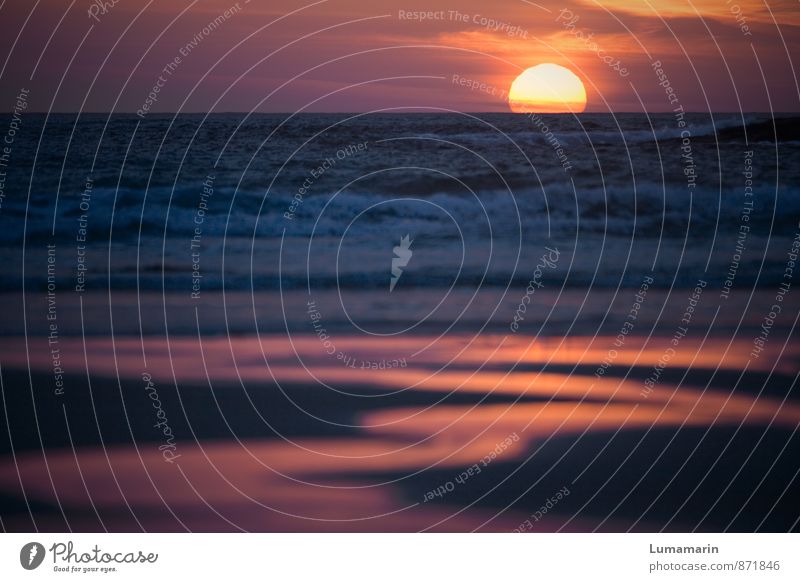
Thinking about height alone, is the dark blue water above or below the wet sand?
above

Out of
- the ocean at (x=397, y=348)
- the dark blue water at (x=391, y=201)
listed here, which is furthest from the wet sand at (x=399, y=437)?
the dark blue water at (x=391, y=201)

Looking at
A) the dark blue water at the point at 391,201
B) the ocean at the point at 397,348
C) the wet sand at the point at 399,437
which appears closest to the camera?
the wet sand at the point at 399,437

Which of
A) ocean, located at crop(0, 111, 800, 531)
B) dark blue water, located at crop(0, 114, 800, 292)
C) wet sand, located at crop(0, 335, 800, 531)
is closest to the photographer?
wet sand, located at crop(0, 335, 800, 531)

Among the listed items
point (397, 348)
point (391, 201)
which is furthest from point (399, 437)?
point (391, 201)

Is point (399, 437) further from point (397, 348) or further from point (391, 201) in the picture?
point (391, 201)

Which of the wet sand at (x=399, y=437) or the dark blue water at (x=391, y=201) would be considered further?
the dark blue water at (x=391, y=201)

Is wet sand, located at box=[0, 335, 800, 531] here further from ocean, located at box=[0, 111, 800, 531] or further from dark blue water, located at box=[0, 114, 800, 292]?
dark blue water, located at box=[0, 114, 800, 292]

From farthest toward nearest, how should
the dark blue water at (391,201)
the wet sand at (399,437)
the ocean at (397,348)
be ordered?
the dark blue water at (391,201), the ocean at (397,348), the wet sand at (399,437)

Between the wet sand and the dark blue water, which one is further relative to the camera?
the dark blue water

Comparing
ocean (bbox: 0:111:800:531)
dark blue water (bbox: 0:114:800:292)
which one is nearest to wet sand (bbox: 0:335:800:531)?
ocean (bbox: 0:111:800:531)

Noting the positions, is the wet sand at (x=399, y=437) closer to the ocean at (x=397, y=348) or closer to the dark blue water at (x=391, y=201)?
the ocean at (x=397, y=348)

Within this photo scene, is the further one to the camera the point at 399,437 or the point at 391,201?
the point at 391,201

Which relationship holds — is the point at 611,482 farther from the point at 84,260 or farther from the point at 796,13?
the point at 796,13

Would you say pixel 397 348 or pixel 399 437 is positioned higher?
pixel 397 348
